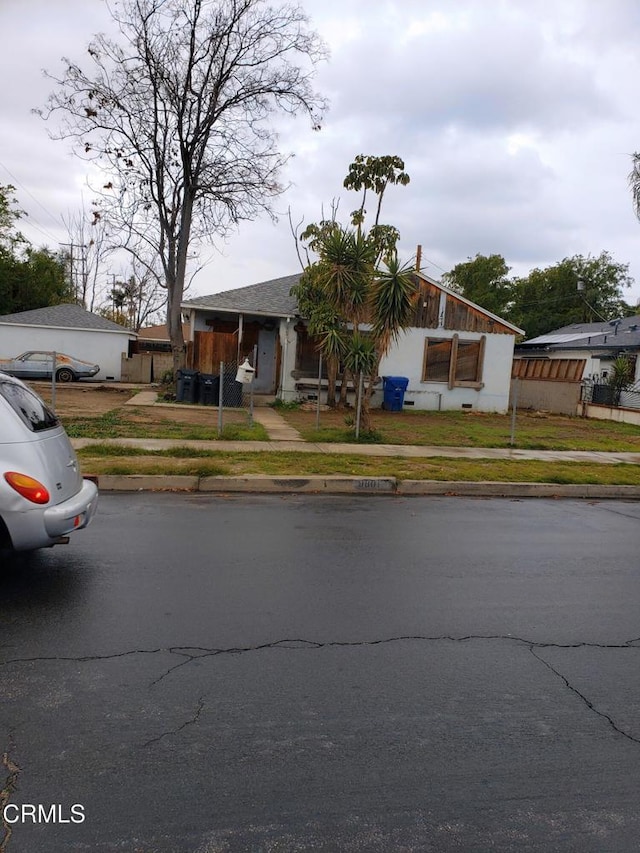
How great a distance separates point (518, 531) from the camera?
25.8 ft

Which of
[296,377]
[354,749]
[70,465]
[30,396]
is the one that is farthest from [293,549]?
[296,377]

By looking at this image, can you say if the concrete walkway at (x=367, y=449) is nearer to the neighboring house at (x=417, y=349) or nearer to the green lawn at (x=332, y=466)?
the green lawn at (x=332, y=466)

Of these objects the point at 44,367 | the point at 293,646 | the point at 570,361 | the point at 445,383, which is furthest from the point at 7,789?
the point at 570,361

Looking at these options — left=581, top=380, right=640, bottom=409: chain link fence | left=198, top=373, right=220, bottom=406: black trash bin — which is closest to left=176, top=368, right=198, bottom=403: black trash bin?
left=198, top=373, right=220, bottom=406: black trash bin

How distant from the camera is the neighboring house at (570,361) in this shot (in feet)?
87.3

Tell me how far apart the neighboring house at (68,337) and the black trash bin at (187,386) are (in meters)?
15.8

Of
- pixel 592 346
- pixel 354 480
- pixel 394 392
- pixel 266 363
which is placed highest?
pixel 592 346

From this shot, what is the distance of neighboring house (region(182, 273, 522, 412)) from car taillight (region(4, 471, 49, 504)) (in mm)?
17065

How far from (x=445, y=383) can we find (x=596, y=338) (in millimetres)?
11644

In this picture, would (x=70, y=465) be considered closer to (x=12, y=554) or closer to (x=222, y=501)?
(x=12, y=554)

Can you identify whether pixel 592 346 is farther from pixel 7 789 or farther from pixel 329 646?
pixel 7 789

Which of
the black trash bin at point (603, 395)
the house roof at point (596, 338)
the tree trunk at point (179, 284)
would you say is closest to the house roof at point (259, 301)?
the tree trunk at point (179, 284)

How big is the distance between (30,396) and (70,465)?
67cm

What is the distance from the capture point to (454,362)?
23.2m
